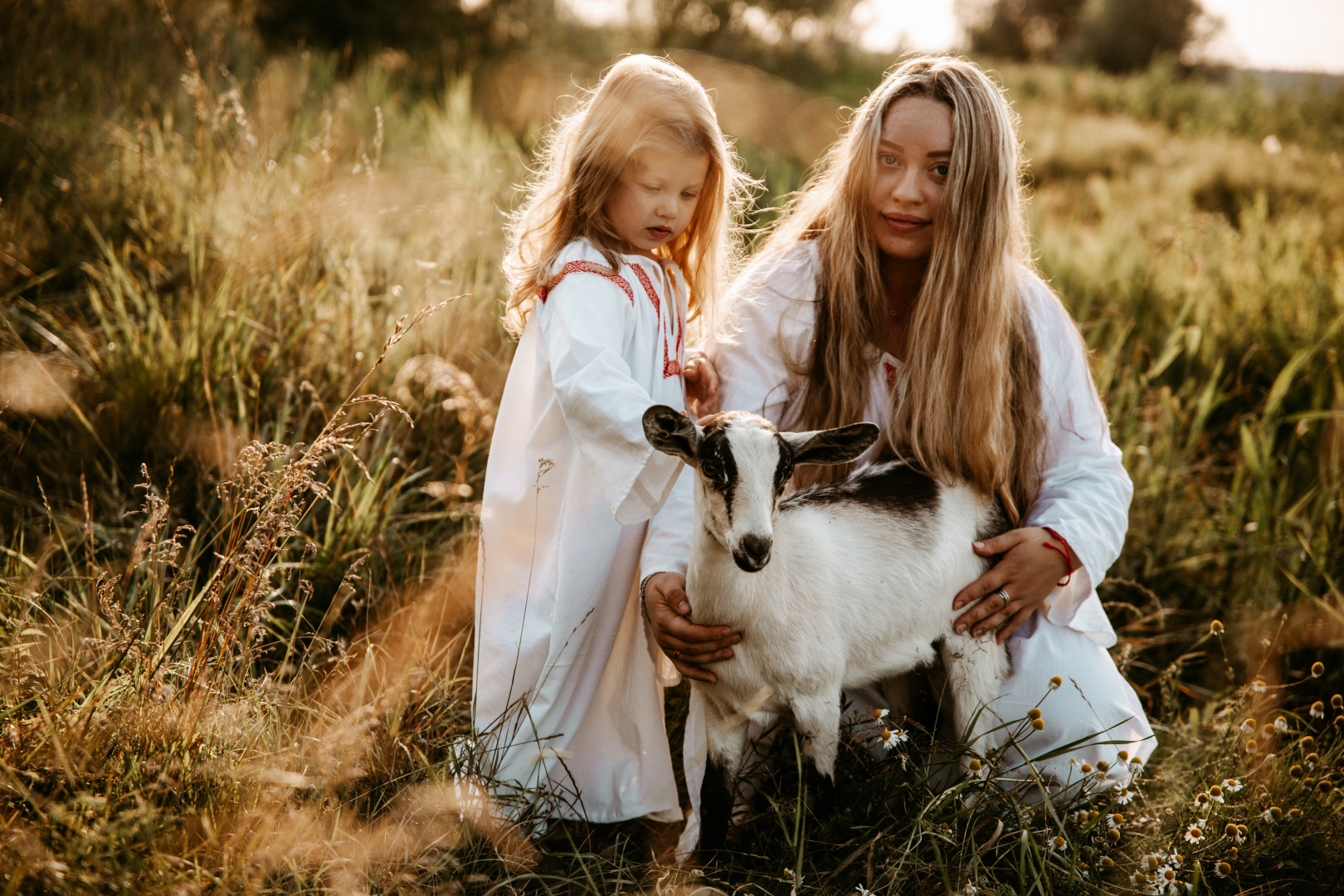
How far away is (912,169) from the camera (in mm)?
2676

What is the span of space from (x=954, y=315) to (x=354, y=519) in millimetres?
2131

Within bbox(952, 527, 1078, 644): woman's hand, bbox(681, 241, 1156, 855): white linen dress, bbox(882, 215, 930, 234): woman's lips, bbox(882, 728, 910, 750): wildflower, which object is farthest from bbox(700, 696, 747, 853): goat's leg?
bbox(882, 215, 930, 234): woman's lips

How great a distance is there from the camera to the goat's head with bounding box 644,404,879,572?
1843mm

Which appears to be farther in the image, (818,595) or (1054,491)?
(1054,491)

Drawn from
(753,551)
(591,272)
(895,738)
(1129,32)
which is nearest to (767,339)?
(591,272)

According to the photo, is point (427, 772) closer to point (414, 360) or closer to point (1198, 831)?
point (414, 360)

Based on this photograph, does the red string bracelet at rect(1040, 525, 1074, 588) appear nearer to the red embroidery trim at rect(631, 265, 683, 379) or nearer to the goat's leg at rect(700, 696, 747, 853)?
the goat's leg at rect(700, 696, 747, 853)

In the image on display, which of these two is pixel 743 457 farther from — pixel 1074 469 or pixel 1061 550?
pixel 1074 469

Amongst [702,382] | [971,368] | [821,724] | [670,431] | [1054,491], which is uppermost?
[971,368]

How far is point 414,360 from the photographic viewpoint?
3.16 m

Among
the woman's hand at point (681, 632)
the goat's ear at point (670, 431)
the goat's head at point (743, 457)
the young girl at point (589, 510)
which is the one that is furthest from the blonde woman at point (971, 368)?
the goat's ear at point (670, 431)

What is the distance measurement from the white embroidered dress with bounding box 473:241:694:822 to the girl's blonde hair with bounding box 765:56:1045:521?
0.59m

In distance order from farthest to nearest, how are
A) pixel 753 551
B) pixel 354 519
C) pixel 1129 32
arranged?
pixel 1129 32, pixel 354 519, pixel 753 551

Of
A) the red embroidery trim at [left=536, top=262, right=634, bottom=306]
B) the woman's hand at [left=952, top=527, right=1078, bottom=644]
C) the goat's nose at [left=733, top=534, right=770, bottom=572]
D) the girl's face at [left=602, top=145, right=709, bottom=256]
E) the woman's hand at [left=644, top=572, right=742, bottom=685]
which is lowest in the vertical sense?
the woman's hand at [left=644, top=572, right=742, bottom=685]
